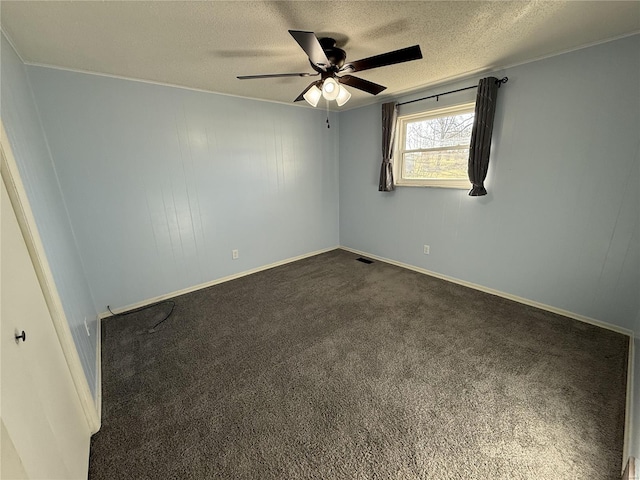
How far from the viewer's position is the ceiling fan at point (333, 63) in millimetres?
1485

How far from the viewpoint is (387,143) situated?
11.5 ft

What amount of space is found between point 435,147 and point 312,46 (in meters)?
2.29

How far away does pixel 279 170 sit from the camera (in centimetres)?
372

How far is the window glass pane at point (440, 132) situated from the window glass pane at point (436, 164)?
10 centimetres

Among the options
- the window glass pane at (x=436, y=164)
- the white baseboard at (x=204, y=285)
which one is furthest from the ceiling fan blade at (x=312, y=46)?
the white baseboard at (x=204, y=285)

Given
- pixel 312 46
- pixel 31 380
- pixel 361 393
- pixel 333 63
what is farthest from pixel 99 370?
pixel 333 63

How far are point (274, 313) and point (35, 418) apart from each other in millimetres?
1824

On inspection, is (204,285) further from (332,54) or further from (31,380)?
(332,54)

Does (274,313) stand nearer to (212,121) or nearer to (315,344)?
(315,344)

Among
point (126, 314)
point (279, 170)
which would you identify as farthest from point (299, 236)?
point (126, 314)

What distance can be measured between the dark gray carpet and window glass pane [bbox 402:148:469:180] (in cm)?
153

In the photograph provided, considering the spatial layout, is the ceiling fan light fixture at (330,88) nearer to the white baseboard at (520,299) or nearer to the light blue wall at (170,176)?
the light blue wall at (170,176)

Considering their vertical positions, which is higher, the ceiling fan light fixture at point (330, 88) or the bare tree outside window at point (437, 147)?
the ceiling fan light fixture at point (330, 88)

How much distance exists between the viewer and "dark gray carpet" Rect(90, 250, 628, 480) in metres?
1.29
